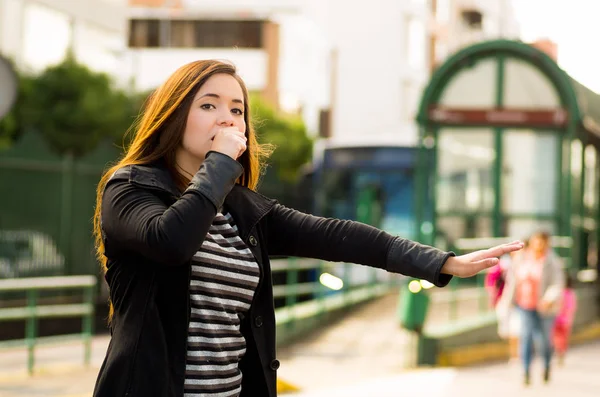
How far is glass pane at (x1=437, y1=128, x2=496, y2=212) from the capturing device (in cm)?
1473

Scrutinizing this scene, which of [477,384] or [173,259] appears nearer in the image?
[173,259]

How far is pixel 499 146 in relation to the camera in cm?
→ 1488

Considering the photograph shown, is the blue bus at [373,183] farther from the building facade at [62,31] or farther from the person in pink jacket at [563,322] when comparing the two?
the person in pink jacket at [563,322]

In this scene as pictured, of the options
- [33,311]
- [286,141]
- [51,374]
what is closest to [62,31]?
[286,141]

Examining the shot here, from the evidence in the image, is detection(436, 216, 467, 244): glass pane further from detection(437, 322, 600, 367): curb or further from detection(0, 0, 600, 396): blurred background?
detection(437, 322, 600, 367): curb

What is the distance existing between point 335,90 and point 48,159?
27590mm

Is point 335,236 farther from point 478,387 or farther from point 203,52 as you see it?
point 203,52

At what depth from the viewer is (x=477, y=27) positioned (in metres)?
59.1

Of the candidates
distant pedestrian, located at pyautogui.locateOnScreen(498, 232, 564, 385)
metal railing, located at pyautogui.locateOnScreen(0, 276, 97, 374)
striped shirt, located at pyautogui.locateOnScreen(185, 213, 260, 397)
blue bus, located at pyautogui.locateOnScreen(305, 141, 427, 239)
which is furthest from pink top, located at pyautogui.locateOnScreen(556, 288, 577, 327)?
striped shirt, located at pyautogui.locateOnScreen(185, 213, 260, 397)

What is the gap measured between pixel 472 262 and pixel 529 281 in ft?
28.7

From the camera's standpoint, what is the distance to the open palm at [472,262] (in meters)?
2.64

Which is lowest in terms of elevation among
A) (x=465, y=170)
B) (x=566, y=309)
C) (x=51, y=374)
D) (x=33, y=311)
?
(x=51, y=374)

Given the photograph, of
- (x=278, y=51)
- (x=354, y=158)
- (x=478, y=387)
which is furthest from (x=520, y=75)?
(x=278, y=51)

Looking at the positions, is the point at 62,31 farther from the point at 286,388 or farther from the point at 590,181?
the point at 286,388
